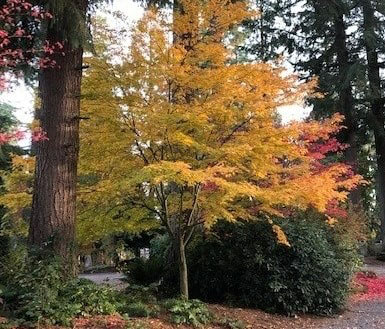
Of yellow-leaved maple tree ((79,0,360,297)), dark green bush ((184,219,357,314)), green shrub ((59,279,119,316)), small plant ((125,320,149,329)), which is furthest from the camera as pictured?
dark green bush ((184,219,357,314))

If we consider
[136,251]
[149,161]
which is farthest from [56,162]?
[136,251]

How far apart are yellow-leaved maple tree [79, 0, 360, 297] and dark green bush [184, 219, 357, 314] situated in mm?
1602

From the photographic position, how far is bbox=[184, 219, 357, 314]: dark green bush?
803 centimetres

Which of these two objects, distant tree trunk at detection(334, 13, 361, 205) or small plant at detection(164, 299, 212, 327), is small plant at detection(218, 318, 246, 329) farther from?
distant tree trunk at detection(334, 13, 361, 205)

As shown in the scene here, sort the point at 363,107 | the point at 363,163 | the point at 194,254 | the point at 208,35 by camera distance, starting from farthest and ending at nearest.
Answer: the point at 363,163, the point at 363,107, the point at 194,254, the point at 208,35

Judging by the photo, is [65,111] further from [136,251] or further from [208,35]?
[136,251]

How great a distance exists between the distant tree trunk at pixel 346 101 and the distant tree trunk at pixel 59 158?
43.0 ft

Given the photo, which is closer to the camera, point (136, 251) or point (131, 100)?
point (131, 100)

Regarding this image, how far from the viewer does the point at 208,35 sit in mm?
6512

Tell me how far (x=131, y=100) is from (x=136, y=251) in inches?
621

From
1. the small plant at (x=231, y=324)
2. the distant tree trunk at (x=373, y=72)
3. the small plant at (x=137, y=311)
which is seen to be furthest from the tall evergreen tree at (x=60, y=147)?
the distant tree trunk at (x=373, y=72)

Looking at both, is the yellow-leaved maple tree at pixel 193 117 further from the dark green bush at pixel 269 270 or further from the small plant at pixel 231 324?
the dark green bush at pixel 269 270

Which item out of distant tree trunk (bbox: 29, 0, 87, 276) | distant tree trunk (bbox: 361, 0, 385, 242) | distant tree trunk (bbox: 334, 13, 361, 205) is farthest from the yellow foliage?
distant tree trunk (bbox: 361, 0, 385, 242)

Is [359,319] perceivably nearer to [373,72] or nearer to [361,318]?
[361,318]
